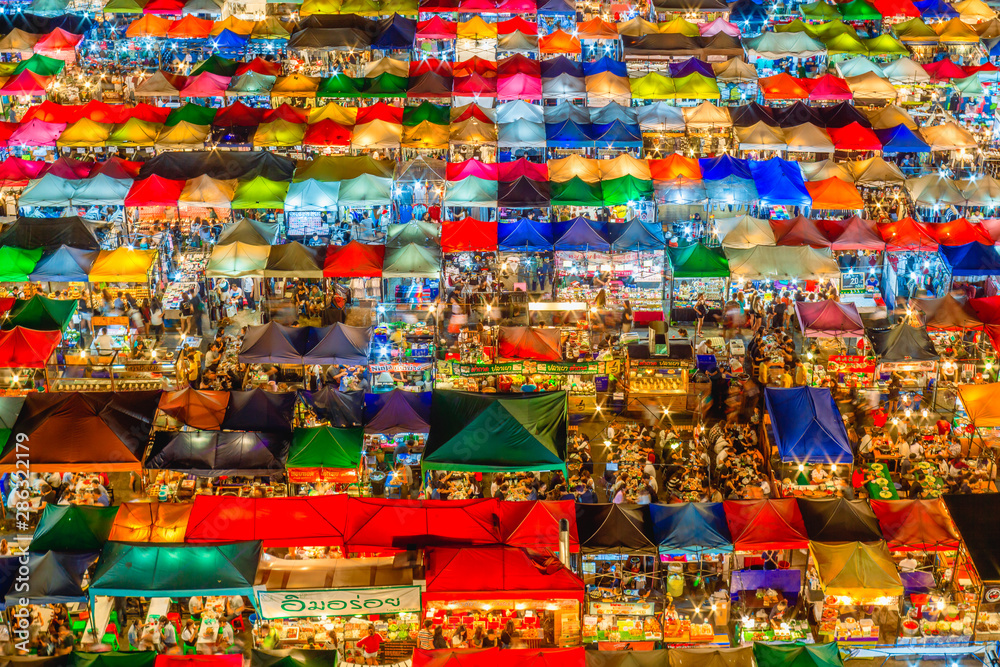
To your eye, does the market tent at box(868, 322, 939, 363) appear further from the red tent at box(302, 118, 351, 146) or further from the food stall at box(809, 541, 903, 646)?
the red tent at box(302, 118, 351, 146)

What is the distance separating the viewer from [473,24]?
145ft

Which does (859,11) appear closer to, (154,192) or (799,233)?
(799,233)

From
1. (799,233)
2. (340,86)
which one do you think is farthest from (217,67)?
(799,233)

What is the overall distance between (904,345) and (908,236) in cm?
555

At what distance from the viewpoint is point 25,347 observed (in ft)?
90.9

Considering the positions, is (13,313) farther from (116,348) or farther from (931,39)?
(931,39)

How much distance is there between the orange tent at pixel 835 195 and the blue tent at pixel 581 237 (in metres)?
6.69

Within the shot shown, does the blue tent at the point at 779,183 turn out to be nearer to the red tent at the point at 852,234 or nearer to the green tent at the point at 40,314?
the red tent at the point at 852,234

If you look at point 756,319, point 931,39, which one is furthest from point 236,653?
point 931,39

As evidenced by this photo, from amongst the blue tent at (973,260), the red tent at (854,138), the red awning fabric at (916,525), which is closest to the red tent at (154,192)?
the red tent at (854,138)

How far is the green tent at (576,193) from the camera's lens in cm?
3406

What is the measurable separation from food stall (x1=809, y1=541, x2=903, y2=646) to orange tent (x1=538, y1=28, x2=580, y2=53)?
2598 centimetres

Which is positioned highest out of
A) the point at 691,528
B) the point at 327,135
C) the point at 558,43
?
the point at 558,43

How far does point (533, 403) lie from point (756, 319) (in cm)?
878
